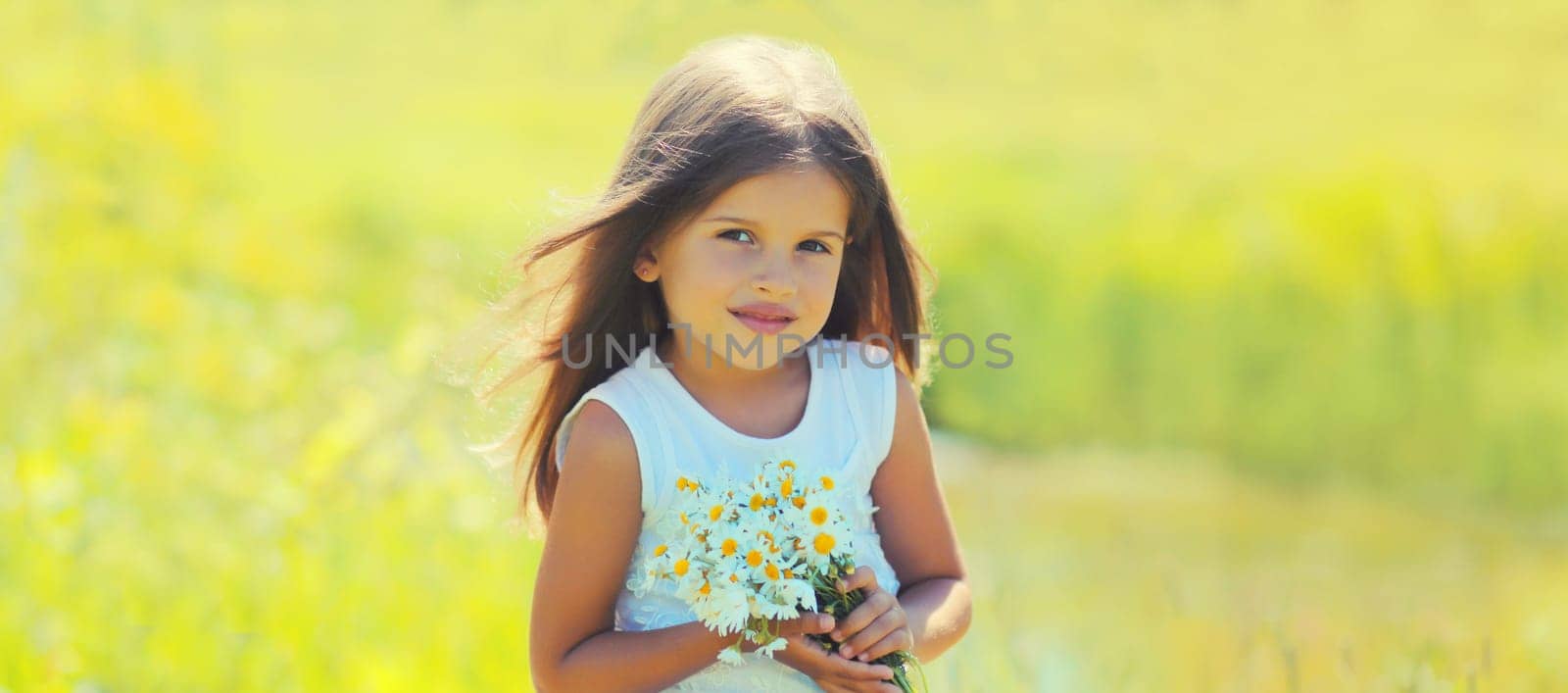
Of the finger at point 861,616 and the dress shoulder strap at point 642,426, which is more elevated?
the dress shoulder strap at point 642,426

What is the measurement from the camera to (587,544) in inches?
81.7

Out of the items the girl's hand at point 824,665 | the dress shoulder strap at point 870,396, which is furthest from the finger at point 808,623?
the dress shoulder strap at point 870,396

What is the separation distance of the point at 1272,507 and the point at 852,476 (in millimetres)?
3739

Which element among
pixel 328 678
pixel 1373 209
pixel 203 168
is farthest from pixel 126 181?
pixel 1373 209

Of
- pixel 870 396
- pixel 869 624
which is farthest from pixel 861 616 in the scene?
pixel 870 396

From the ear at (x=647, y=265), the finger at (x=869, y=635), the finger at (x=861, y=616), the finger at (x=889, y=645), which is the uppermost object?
the ear at (x=647, y=265)

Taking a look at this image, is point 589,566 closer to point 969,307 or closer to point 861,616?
point 861,616

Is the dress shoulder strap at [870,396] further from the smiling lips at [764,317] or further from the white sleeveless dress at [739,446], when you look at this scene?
the smiling lips at [764,317]

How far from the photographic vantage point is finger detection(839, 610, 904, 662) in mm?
1948

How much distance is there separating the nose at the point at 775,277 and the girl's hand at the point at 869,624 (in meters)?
0.41

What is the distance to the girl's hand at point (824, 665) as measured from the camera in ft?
6.26

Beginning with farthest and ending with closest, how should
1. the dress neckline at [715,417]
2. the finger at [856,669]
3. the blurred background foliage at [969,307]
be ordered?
the blurred background foliage at [969,307], the dress neckline at [715,417], the finger at [856,669]

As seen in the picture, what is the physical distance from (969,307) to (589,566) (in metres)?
4.17

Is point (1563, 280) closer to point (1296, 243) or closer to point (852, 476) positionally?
Answer: point (1296, 243)
